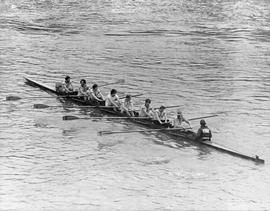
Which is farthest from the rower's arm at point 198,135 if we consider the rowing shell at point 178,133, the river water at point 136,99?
the river water at point 136,99

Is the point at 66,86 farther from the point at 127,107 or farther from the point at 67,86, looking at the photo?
the point at 127,107

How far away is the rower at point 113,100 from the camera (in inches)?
1050

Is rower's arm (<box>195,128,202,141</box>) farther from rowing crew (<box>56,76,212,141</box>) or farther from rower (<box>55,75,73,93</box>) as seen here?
rower (<box>55,75,73,93</box>)

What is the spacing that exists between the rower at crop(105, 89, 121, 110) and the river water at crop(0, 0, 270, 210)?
96 cm

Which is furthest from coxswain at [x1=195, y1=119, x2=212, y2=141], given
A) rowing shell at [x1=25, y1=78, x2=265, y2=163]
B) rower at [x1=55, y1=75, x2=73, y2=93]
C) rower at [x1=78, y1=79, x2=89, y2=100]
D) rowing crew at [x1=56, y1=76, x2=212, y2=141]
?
rower at [x1=55, y1=75, x2=73, y2=93]

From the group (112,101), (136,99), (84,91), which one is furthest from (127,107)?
(136,99)

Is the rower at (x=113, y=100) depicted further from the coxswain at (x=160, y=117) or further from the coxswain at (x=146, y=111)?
the coxswain at (x=160, y=117)

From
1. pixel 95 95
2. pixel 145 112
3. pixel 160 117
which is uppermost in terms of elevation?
pixel 95 95

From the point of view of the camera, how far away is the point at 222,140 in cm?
2434

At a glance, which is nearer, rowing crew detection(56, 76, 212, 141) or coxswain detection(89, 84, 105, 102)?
rowing crew detection(56, 76, 212, 141)

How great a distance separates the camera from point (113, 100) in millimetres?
26922

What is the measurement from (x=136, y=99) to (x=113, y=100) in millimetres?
4262

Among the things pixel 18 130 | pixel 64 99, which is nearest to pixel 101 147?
pixel 18 130

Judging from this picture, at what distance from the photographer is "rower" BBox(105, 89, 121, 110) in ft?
87.5
